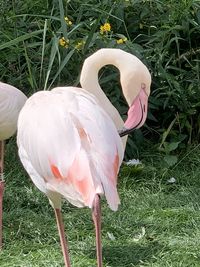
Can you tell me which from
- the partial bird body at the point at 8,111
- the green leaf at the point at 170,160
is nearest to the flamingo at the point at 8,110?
the partial bird body at the point at 8,111

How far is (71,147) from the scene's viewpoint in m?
2.78

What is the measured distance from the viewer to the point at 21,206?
407cm

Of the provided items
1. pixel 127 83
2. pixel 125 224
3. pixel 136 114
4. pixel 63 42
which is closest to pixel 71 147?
pixel 136 114

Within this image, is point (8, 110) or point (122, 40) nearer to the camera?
point (8, 110)

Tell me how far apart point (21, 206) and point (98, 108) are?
1203mm

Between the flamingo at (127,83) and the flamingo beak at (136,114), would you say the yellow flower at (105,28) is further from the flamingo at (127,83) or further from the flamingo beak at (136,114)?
the flamingo beak at (136,114)

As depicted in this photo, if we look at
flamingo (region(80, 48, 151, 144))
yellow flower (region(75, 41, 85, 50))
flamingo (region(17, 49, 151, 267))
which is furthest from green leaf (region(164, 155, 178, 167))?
flamingo (region(17, 49, 151, 267))

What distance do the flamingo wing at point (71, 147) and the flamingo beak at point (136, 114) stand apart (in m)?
0.30

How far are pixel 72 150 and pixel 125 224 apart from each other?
1.10 m

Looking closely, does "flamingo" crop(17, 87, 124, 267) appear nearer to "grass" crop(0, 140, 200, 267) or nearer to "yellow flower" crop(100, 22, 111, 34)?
"grass" crop(0, 140, 200, 267)

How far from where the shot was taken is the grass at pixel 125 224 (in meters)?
3.37

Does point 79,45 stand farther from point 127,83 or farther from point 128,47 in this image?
point 127,83

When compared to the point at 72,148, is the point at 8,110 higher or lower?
lower

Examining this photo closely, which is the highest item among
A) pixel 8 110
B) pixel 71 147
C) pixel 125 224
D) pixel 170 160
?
pixel 71 147
